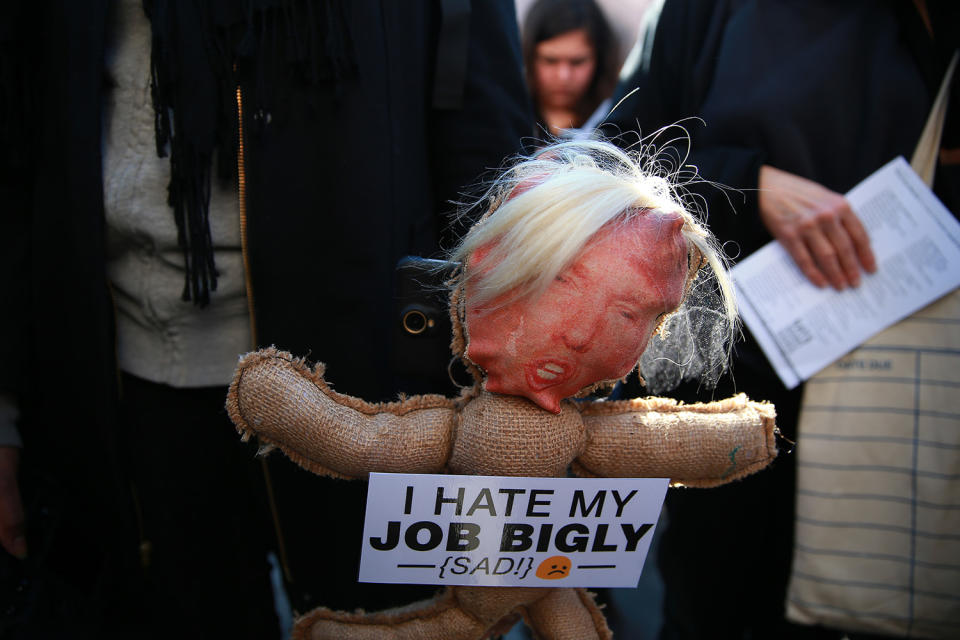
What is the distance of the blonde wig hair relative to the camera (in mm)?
601

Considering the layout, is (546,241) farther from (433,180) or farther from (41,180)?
(41,180)

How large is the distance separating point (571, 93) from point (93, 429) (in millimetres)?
1631

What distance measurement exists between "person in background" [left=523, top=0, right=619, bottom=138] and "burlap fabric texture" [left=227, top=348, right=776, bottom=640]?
145 cm

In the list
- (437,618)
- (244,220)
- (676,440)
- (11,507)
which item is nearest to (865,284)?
(676,440)

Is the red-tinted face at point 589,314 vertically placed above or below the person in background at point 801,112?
below

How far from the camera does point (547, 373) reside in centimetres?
63

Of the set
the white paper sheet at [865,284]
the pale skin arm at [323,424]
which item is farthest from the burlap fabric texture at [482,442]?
the white paper sheet at [865,284]

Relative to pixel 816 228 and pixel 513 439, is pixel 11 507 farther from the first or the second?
pixel 816 228

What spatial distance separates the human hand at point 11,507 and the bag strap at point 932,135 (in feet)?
5.02

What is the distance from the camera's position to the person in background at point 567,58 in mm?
1997

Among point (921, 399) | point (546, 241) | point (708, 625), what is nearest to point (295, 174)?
point (546, 241)

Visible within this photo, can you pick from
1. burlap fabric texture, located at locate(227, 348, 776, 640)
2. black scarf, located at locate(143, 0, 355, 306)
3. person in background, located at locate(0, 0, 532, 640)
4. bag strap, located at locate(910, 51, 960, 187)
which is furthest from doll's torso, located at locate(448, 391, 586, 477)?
bag strap, located at locate(910, 51, 960, 187)

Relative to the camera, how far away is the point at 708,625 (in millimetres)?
1440

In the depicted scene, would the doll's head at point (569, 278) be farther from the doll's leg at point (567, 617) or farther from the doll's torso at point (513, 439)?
the doll's leg at point (567, 617)
